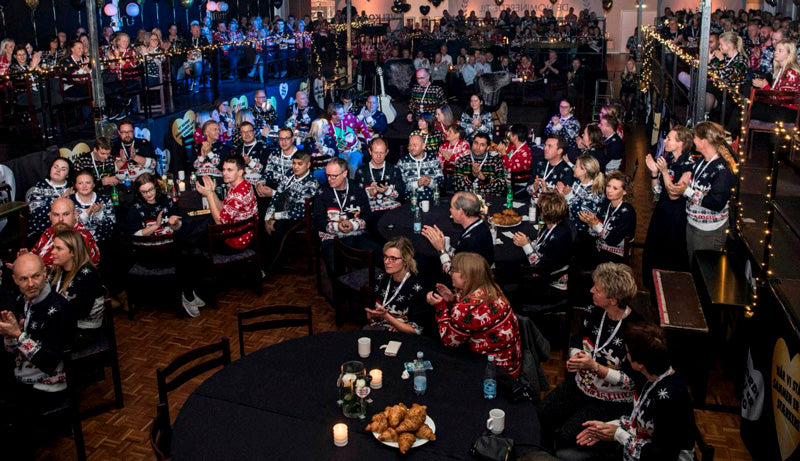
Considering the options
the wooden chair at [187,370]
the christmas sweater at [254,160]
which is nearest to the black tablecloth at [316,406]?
the wooden chair at [187,370]

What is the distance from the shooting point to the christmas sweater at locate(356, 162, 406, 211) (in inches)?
267

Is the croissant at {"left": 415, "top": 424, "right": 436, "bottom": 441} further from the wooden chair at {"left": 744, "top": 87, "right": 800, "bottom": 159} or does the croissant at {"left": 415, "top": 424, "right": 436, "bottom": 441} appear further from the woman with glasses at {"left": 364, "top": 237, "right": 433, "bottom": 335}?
the wooden chair at {"left": 744, "top": 87, "right": 800, "bottom": 159}

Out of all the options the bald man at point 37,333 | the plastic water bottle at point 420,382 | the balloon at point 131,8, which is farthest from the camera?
the balloon at point 131,8

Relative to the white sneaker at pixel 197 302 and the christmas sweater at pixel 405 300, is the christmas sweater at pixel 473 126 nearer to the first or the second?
the white sneaker at pixel 197 302

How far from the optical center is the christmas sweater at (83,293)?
453 centimetres

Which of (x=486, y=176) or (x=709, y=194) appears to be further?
(x=486, y=176)

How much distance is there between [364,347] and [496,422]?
976 mm

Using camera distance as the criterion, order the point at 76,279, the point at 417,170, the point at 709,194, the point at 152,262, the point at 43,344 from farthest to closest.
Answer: the point at 417,170
the point at 152,262
the point at 709,194
the point at 76,279
the point at 43,344

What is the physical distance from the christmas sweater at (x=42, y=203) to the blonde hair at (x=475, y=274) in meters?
4.21

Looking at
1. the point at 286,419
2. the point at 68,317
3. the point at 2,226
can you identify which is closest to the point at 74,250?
the point at 68,317

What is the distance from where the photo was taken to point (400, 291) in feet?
Answer: 15.1

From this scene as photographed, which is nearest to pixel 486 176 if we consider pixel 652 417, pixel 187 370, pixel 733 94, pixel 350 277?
pixel 350 277

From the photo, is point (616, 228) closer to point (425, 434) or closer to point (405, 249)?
point (405, 249)

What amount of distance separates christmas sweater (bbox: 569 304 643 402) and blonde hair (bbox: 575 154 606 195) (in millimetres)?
2227
